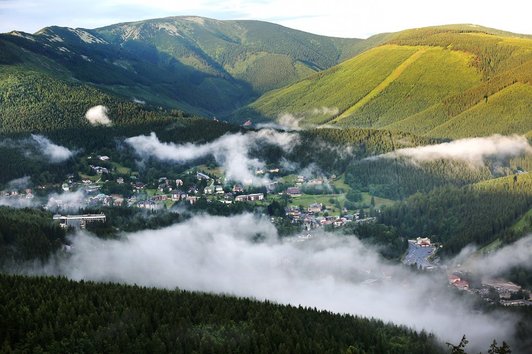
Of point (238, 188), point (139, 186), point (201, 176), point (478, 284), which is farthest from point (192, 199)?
point (478, 284)

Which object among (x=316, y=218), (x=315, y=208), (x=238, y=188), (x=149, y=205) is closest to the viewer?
(x=149, y=205)

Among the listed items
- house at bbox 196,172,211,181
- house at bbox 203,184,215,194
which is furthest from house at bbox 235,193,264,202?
house at bbox 196,172,211,181

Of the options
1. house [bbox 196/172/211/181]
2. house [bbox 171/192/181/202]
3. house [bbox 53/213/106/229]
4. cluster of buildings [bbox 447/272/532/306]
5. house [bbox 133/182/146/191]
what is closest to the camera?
cluster of buildings [bbox 447/272/532/306]

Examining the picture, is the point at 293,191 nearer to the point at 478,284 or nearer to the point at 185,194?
the point at 185,194

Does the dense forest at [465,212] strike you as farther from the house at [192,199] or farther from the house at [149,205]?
the house at [149,205]

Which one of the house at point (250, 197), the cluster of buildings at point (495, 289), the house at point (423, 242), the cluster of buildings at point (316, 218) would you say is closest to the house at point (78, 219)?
the cluster of buildings at point (316, 218)

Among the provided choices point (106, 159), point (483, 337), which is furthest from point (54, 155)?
point (483, 337)

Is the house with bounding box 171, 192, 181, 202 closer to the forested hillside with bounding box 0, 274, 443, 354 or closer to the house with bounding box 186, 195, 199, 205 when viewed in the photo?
the house with bounding box 186, 195, 199, 205

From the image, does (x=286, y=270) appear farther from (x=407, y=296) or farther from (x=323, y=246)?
(x=407, y=296)

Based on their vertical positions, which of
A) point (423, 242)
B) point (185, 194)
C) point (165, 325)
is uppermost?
point (185, 194)
